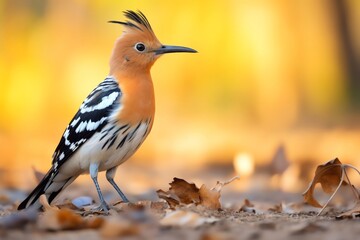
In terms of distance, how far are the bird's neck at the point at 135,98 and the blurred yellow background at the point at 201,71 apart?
7.88m

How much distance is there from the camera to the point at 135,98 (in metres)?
6.14

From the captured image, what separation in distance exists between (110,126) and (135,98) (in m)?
0.31

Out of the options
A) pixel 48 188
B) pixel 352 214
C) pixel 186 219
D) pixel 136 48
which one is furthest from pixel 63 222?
pixel 136 48

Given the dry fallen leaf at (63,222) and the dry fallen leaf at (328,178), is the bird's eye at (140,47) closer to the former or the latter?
the dry fallen leaf at (328,178)

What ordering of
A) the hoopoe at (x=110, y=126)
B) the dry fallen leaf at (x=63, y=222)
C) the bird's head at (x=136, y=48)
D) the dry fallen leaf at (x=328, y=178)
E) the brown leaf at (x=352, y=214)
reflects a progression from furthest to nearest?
the bird's head at (x=136, y=48) < the hoopoe at (x=110, y=126) < the dry fallen leaf at (x=328, y=178) < the brown leaf at (x=352, y=214) < the dry fallen leaf at (x=63, y=222)

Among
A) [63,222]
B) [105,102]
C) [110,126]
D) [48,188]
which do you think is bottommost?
[48,188]

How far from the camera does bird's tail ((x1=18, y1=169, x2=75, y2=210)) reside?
6140 millimetres

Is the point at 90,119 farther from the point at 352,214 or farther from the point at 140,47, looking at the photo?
the point at 352,214

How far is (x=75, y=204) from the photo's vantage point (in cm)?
613

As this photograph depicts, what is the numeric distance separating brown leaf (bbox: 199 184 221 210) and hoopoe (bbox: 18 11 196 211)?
874mm

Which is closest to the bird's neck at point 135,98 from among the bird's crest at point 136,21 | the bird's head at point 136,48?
the bird's head at point 136,48

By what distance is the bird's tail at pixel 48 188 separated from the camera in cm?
614

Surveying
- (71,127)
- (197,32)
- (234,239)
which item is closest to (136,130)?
(71,127)

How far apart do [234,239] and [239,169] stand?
6129 millimetres
